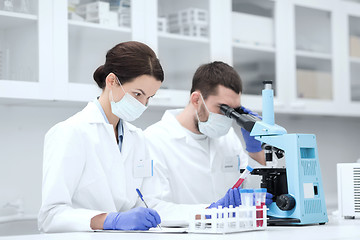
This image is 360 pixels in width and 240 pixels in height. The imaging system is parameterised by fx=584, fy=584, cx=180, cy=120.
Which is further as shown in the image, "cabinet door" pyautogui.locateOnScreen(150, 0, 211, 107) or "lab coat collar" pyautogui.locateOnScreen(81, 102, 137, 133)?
"cabinet door" pyautogui.locateOnScreen(150, 0, 211, 107)

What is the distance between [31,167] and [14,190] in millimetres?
152

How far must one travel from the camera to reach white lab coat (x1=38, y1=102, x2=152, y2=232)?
6.36 ft

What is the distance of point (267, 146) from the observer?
2.09 meters

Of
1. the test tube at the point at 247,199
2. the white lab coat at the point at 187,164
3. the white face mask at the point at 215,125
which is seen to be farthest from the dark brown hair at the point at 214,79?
the test tube at the point at 247,199

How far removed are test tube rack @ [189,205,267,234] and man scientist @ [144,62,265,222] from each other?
853 mm

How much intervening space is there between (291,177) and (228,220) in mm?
413

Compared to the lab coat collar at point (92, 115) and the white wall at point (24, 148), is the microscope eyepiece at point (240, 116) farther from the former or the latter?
the white wall at point (24, 148)

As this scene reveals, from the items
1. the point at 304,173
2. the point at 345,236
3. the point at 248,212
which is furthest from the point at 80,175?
the point at 345,236

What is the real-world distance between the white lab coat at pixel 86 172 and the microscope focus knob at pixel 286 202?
1.91ft

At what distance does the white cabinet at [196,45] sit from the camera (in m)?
2.69

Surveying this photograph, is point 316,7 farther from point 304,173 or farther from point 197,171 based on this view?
point 304,173

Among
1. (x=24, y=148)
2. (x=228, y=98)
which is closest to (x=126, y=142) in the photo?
(x=228, y=98)

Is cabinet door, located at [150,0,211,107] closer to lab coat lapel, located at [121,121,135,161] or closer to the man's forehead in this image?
the man's forehead

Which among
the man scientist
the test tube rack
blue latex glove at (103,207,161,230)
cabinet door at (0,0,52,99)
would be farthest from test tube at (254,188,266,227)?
cabinet door at (0,0,52,99)
